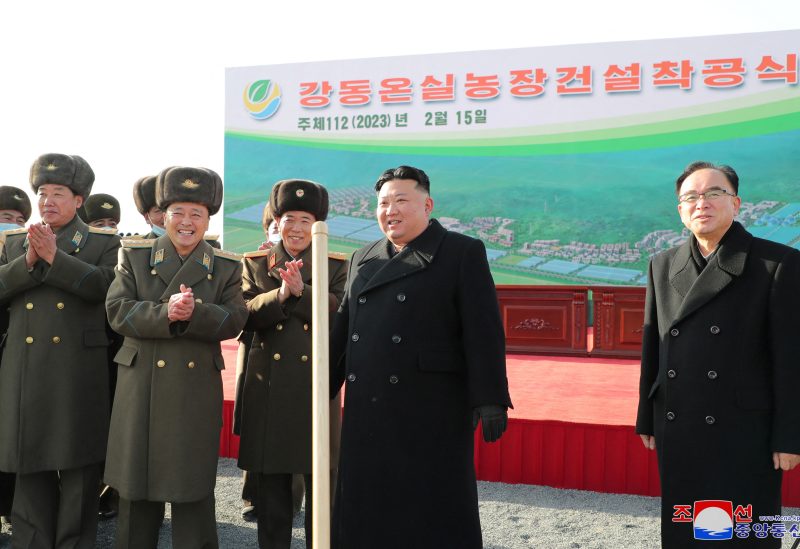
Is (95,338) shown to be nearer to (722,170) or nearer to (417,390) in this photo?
(417,390)

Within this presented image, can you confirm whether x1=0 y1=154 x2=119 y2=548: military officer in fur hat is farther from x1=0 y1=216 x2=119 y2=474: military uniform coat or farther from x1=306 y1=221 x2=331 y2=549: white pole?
x1=306 y1=221 x2=331 y2=549: white pole

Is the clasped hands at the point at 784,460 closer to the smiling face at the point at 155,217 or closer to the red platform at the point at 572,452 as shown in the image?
the red platform at the point at 572,452

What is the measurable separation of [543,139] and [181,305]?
30.6 feet

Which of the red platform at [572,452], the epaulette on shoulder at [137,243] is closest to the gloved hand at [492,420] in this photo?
the epaulette on shoulder at [137,243]

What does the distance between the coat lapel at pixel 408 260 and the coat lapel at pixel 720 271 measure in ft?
2.52

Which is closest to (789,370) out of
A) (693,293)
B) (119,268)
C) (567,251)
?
(693,293)

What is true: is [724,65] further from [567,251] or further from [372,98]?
[372,98]

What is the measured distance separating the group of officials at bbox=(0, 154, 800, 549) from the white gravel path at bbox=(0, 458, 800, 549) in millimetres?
464

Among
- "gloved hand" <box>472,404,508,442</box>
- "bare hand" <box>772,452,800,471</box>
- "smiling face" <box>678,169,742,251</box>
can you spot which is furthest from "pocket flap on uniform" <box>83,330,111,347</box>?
"bare hand" <box>772,452,800,471</box>

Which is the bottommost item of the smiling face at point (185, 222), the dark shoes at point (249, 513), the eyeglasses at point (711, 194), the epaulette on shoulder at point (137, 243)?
the dark shoes at point (249, 513)

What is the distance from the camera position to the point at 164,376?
2.26m

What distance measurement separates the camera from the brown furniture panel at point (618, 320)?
295 inches

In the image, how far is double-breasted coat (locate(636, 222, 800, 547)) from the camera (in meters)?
1.88

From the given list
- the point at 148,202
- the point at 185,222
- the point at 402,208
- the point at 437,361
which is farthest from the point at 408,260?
the point at 148,202
